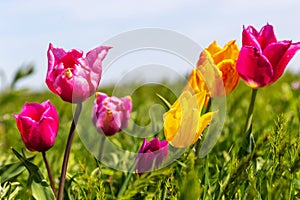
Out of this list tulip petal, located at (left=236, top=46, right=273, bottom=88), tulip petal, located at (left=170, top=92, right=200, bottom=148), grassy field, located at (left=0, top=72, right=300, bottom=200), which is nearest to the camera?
grassy field, located at (left=0, top=72, right=300, bottom=200)

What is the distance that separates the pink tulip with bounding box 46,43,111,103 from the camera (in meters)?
1.12

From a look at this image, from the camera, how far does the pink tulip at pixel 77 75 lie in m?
1.12

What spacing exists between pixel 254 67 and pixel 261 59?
3cm

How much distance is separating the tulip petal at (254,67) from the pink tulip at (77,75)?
37 centimetres

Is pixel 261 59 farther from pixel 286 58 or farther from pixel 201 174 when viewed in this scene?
pixel 201 174

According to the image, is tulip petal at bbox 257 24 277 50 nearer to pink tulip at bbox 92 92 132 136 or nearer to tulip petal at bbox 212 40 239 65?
tulip petal at bbox 212 40 239 65

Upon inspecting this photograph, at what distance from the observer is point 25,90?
7.65 ft

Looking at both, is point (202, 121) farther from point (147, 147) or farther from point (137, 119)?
point (137, 119)

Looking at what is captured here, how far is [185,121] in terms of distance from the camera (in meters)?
1.17

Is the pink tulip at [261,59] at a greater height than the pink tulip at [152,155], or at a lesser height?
greater

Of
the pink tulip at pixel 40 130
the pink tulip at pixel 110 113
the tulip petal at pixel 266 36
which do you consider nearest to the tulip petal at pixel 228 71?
the tulip petal at pixel 266 36

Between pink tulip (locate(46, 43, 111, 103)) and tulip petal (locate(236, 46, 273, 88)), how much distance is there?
37 cm

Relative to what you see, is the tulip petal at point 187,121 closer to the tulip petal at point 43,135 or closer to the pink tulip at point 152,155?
the pink tulip at point 152,155

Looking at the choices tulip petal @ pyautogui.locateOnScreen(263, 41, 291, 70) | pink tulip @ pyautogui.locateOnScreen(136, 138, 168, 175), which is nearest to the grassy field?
pink tulip @ pyautogui.locateOnScreen(136, 138, 168, 175)
